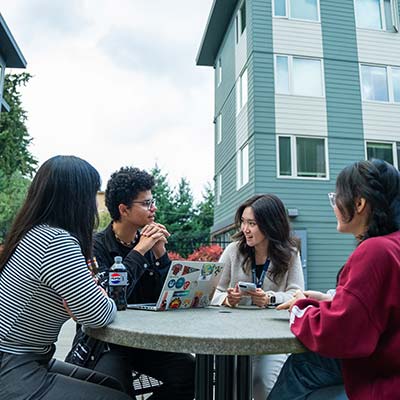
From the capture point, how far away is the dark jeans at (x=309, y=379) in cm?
160

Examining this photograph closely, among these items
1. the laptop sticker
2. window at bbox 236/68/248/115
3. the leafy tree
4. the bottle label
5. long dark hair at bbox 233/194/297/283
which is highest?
the leafy tree

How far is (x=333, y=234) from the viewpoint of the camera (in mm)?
9977

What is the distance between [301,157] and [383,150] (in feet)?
7.93

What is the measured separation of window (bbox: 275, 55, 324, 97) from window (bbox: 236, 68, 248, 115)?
97 cm

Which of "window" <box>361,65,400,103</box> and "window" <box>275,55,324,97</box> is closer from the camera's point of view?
"window" <box>275,55,324,97</box>

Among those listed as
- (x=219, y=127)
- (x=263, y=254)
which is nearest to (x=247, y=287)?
(x=263, y=254)

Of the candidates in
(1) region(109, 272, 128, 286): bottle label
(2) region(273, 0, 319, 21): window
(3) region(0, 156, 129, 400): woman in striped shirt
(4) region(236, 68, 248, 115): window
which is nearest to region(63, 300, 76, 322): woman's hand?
(3) region(0, 156, 129, 400): woman in striped shirt

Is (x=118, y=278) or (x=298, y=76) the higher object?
(x=298, y=76)

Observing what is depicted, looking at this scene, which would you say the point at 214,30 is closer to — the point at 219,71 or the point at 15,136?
the point at 219,71

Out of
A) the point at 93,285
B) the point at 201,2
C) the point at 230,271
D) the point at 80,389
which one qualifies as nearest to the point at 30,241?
the point at 93,285

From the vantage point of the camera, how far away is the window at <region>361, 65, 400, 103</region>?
1079 centimetres

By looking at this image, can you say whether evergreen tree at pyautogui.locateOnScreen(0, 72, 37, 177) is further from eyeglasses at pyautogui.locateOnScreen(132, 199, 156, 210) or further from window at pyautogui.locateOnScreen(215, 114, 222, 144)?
eyeglasses at pyautogui.locateOnScreen(132, 199, 156, 210)

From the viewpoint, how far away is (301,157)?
33.4ft

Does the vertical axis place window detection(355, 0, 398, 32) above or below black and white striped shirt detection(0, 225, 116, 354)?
above
